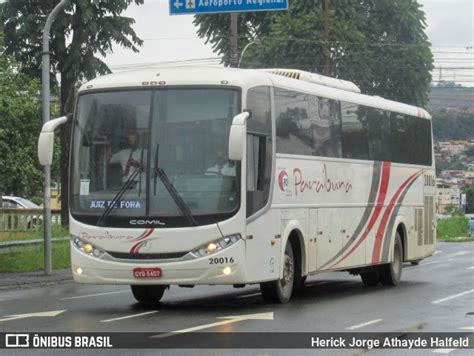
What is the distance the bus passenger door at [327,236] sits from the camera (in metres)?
19.0

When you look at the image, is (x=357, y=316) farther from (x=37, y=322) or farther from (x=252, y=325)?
(x=37, y=322)

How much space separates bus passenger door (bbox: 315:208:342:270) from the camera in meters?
19.0

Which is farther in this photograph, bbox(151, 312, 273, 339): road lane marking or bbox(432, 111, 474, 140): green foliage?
bbox(432, 111, 474, 140): green foliage

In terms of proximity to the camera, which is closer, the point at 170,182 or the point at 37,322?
the point at 37,322

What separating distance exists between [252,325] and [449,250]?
30922 mm

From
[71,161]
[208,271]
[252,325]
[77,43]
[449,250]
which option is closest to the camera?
[252,325]

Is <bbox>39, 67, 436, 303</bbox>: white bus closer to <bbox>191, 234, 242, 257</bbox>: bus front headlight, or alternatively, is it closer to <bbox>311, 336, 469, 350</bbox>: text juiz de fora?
<bbox>191, 234, 242, 257</bbox>: bus front headlight

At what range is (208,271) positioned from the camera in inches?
617

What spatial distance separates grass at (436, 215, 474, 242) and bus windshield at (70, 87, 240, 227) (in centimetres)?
4627

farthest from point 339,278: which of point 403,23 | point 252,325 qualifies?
point 403,23

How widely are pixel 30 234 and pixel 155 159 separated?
857 inches

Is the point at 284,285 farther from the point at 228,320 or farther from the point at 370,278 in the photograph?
the point at 370,278

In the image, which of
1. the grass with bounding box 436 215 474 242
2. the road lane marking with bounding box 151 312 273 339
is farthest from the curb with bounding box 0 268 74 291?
the grass with bounding box 436 215 474 242

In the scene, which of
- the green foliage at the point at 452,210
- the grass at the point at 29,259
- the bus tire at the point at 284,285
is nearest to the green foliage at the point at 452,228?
the green foliage at the point at 452,210
